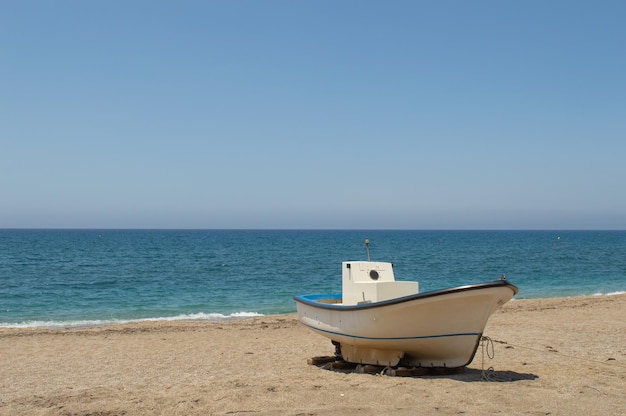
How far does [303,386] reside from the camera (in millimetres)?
9281

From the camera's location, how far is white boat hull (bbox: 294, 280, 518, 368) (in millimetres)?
9172

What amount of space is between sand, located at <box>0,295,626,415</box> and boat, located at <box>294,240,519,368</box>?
1.47ft

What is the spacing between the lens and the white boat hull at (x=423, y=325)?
30.1 ft

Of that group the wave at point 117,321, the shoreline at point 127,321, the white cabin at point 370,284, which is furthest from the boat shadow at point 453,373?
the wave at point 117,321

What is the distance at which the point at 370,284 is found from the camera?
10875 mm

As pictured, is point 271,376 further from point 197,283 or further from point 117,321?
point 197,283

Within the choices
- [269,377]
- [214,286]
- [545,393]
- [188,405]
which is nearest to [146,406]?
[188,405]

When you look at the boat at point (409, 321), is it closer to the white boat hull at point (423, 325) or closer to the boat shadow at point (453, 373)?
the white boat hull at point (423, 325)

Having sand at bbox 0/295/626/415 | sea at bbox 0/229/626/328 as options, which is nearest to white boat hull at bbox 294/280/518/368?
sand at bbox 0/295/626/415

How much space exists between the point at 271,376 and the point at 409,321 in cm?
256

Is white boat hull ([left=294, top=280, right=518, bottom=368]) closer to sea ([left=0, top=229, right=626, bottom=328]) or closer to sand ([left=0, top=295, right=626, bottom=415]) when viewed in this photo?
sand ([left=0, top=295, right=626, bottom=415])

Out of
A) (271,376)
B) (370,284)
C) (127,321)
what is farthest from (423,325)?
(127,321)

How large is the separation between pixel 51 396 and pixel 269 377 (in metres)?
3.23

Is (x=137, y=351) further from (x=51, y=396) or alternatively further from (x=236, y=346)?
(x=51, y=396)
